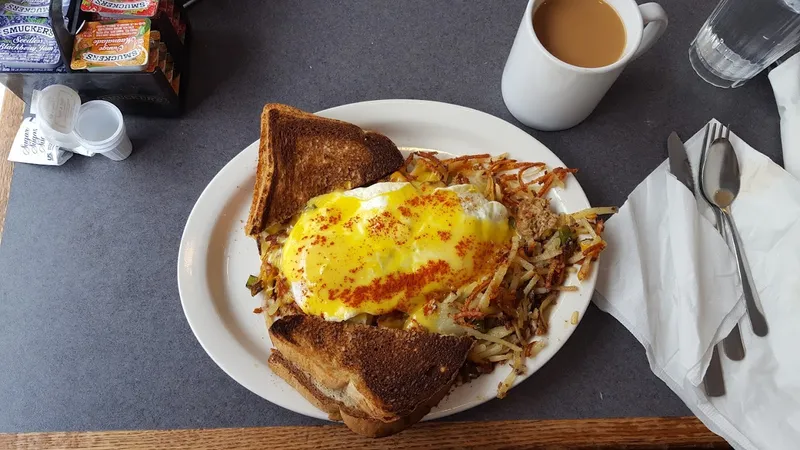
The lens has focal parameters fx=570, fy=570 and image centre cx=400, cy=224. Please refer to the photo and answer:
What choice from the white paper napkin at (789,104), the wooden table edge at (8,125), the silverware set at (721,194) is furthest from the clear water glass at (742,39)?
the wooden table edge at (8,125)

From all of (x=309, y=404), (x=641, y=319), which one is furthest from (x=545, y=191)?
(x=309, y=404)

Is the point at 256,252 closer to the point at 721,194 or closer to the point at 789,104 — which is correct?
the point at 721,194

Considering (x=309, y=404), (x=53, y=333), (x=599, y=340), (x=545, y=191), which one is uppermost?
(x=545, y=191)

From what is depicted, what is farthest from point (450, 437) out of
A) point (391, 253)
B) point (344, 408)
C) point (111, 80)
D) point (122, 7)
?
point (122, 7)

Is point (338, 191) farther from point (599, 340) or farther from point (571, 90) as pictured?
point (599, 340)

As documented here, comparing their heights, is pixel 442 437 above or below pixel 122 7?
below

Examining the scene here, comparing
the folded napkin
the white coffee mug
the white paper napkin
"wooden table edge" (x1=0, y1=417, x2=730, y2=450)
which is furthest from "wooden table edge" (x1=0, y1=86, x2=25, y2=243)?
the white paper napkin

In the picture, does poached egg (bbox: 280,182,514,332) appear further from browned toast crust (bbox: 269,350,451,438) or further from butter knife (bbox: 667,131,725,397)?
butter knife (bbox: 667,131,725,397)
